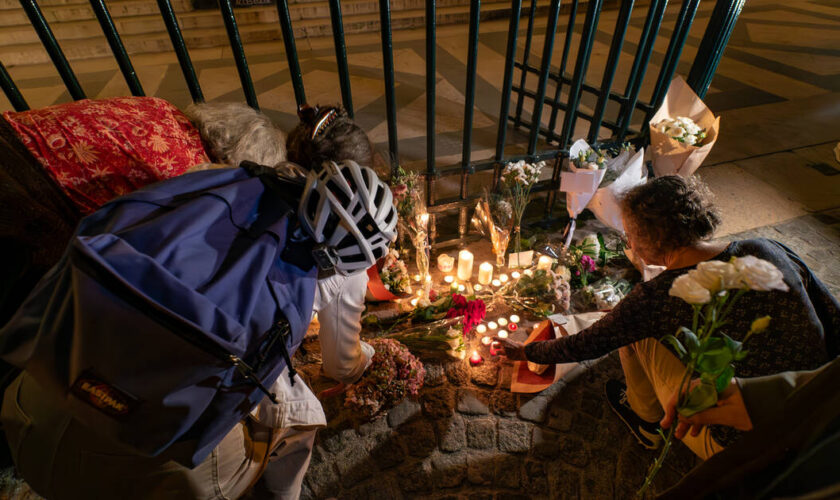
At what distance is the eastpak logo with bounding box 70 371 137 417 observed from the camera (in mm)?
1083

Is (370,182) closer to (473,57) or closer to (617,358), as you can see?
(473,57)

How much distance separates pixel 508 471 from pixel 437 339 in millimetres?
900

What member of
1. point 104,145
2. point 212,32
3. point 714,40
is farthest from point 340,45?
point 212,32

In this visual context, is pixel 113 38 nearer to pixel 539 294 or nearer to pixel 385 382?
pixel 385 382

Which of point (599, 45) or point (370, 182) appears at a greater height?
point (370, 182)

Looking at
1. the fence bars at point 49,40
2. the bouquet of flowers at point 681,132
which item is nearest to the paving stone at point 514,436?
the bouquet of flowers at point 681,132

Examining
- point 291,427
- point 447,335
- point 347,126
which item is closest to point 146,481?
point 291,427

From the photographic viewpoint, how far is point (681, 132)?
9.80 ft

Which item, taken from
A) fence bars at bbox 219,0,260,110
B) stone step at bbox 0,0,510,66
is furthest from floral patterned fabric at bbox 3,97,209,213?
stone step at bbox 0,0,510,66

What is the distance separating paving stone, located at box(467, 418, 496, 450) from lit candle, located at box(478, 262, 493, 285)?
3.54 ft

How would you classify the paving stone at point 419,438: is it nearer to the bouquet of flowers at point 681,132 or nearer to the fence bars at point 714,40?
the bouquet of flowers at point 681,132

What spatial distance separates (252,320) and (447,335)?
1712mm

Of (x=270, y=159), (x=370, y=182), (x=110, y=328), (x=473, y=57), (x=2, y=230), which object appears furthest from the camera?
(x=473, y=57)

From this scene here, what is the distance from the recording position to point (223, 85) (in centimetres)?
627
